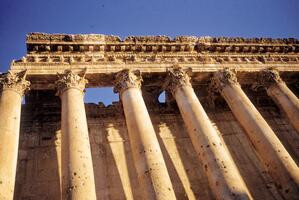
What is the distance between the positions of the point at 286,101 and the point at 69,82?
8995 millimetres

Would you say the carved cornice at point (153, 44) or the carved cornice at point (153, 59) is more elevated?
the carved cornice at point (153, 44)

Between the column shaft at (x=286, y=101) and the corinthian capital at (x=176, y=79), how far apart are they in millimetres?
3976

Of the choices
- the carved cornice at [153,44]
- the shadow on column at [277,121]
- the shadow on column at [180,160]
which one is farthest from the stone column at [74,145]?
the shadow on column at [277,121]

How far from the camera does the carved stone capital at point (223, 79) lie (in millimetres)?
13188

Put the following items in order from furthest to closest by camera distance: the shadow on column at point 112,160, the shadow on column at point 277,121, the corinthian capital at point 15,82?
the shadow on column at point 277,121
the shadow on column at point 112,160
the corinthian capital at point 15,82

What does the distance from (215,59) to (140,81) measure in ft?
13.6

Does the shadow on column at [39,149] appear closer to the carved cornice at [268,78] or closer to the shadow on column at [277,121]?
the carved cornice at [268,78]

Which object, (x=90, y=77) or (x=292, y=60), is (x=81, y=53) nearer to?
(x=90, y=77)

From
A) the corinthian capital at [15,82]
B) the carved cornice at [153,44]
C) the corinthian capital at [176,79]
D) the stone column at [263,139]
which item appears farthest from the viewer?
the carved cornice at [153,44]

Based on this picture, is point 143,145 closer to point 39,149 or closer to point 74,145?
point 74,145

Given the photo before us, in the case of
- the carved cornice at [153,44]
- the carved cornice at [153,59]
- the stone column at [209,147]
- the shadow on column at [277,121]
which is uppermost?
the carved cornice at [153,44]

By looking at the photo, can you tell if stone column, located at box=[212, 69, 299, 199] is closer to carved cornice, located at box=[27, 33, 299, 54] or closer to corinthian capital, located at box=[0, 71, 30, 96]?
carved cornice, located at box=[27, 33, 299, 54]

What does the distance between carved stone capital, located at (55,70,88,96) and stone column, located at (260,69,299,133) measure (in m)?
8.27

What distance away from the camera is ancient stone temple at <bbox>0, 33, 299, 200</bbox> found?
9.35 meters
